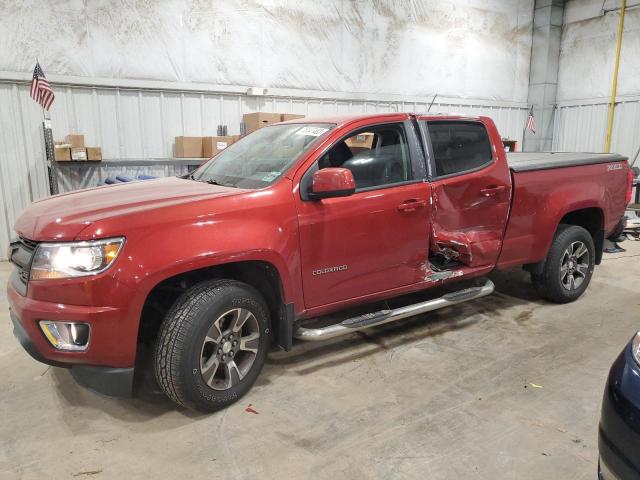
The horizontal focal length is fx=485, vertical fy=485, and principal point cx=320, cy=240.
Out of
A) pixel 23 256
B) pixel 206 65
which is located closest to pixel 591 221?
pixel 23 256

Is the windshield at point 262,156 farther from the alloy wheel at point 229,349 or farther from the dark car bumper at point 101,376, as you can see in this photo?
the dark car bumper at point 101,376

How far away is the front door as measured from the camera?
116 inches

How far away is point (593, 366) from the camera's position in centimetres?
332

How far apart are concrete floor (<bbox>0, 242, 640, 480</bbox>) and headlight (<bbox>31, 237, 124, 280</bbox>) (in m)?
0.90

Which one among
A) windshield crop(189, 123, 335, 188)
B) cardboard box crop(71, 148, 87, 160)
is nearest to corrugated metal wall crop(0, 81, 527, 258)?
cardboard box crop(71, 148, 87, 160)

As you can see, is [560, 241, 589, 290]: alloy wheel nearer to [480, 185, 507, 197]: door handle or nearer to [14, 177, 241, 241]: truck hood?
[480, 185, 507, 197]: door handle

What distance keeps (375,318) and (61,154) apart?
205 inches

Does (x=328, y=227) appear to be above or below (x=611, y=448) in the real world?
above

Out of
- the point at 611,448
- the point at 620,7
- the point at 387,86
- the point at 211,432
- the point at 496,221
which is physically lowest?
the point at 211,432

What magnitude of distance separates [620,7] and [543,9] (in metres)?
1.68

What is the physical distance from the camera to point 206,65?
778 centimetres

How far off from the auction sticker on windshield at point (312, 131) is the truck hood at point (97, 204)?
2.28 ft

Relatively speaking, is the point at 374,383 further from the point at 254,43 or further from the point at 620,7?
the point at 620,7

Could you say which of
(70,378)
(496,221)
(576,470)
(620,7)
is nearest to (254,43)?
(496,221)
